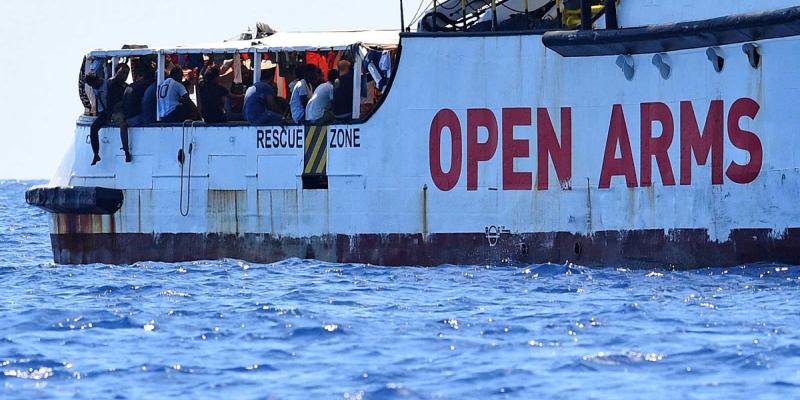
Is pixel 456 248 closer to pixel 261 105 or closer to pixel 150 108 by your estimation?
pixel 261 105

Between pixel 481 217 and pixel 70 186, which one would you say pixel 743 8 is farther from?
pixel 70 186

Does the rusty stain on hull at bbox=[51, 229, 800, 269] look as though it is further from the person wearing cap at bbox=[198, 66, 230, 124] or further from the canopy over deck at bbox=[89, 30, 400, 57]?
the canopy over deck at bbox=[89, 30, 400, 57]

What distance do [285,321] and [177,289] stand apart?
3488 mm

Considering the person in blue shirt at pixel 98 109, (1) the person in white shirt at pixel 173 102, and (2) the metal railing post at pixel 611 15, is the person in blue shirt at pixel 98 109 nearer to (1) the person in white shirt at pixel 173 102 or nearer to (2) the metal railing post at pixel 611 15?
(1) the person in white shirt at pixel 173 102

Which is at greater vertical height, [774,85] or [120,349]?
[774,85]

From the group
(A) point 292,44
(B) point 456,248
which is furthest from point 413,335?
(A) point 292,44

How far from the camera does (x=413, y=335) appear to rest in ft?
46.4

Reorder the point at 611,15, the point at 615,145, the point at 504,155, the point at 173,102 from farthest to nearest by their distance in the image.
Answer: the point at 173,102
the point at 504,155
the point at 615,145
the point at 611,15

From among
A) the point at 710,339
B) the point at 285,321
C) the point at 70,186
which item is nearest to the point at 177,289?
the point at 285,321

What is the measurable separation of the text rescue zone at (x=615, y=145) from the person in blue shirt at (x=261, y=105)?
250cm

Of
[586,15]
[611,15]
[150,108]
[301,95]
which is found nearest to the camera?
[611,15]

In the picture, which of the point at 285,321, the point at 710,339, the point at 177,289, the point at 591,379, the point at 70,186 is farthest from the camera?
the point at 70,186

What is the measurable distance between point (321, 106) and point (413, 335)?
299 inches

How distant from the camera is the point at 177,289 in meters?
18.2
